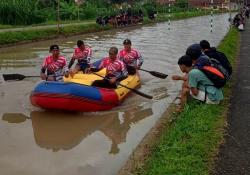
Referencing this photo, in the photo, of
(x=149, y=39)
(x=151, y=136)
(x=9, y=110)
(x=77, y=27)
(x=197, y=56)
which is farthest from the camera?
(x=77, y=27)

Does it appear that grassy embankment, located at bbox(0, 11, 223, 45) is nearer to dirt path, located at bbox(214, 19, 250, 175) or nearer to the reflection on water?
the reflection on water

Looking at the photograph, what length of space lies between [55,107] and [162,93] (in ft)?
11.5

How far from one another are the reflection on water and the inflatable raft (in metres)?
0.24

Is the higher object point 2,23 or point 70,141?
point 2,23

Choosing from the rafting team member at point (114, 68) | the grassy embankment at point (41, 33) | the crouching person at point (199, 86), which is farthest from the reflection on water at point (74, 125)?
the grassy embankment at point (41, 33)

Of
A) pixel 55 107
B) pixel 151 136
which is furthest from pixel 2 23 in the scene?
pixel 151 136

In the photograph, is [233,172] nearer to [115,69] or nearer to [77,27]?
[115,69]

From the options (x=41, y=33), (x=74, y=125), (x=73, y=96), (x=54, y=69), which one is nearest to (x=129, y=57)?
(x=54, y=69)

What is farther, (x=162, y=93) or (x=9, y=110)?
(x=162, y=93)

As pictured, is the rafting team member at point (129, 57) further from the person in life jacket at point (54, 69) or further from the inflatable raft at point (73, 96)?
the inflatable raft at point (73, 96)

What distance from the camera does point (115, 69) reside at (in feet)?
34.8

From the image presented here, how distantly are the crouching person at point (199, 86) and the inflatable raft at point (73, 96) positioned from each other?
1750 mm

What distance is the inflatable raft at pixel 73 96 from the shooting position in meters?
9.09

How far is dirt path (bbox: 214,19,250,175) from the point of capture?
5719mm
